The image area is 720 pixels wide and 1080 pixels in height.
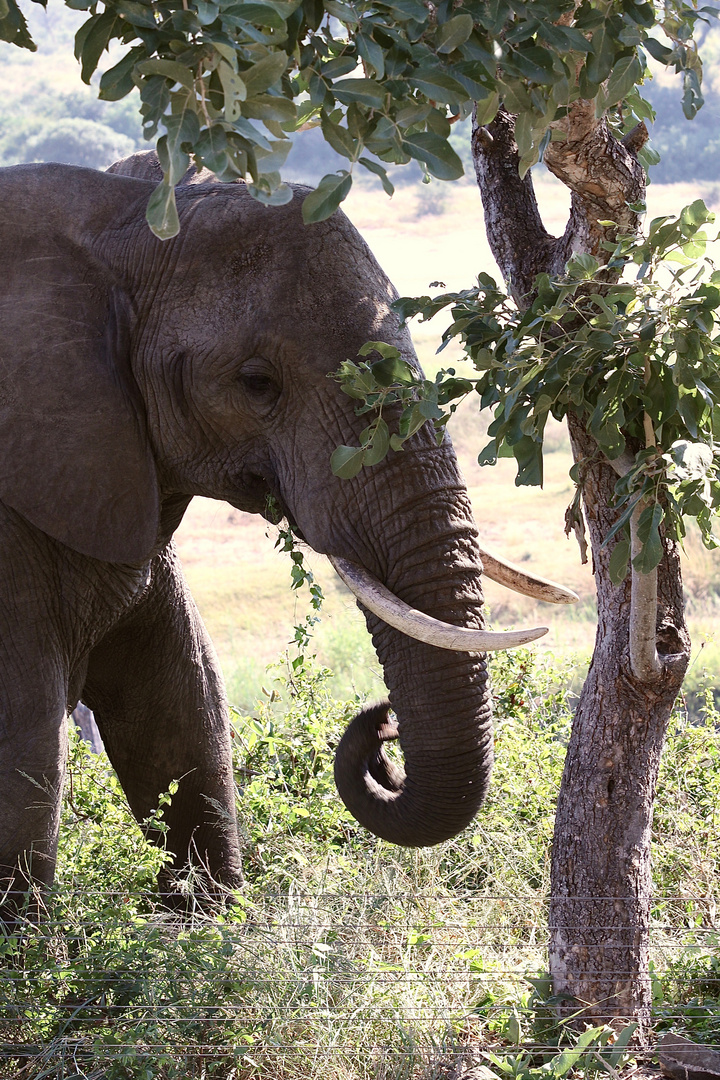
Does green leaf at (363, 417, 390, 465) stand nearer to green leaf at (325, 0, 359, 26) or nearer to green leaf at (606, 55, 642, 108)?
green leaf at (606, 55, 642, 108)

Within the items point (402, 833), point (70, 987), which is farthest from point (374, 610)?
point (70, 987)

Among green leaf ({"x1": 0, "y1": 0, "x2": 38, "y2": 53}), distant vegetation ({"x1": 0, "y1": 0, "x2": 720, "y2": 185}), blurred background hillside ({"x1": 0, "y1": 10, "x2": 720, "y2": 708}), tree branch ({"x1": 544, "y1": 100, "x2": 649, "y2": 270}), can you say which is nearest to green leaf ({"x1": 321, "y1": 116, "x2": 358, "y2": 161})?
green leaf ({"x1": 0, "y1": 0, "x2": 38, "y2": 53})

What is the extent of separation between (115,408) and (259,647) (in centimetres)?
1482

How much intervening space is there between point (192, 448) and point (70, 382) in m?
0.37

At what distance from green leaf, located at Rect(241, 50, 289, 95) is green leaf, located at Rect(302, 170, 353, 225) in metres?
0.19

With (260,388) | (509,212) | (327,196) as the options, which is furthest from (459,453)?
(327,196)

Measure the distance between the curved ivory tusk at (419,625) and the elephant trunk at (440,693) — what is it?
3.1 inches

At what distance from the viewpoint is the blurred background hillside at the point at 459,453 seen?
564 inches

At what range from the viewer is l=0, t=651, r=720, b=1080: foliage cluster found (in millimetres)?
3039

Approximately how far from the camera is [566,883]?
3.38 meters

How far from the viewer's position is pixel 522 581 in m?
3.46

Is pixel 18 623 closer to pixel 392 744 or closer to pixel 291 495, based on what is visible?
pixel 291 495

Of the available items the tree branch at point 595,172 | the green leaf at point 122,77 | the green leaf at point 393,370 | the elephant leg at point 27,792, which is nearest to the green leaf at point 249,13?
the green leaf at point 122,77

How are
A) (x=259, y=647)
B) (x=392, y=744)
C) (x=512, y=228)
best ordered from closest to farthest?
(x=512, y=228), (x=392, y=744), (x=259, y=647)
